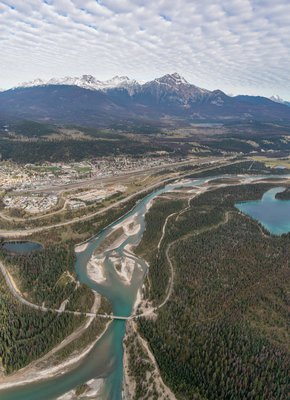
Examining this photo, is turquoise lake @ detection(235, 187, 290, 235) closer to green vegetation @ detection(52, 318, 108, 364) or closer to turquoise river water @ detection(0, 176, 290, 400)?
turquoise river water @ detection(0, 176, 290, 400)

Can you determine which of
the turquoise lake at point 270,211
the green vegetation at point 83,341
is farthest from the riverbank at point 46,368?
the turquoise lake at point 270,211

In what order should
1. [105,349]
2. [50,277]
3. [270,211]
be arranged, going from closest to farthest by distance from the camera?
[105,349] < [50,277] < [270,211]

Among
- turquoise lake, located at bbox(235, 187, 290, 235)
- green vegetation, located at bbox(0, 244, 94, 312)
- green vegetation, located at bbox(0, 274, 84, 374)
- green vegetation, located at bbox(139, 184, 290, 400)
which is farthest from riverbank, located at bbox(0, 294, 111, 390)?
turquoise lake, located at bbox(235, 187, 290, 235)

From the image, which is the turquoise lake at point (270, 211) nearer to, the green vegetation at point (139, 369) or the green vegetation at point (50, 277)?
the green vegetation at point (50, 277)

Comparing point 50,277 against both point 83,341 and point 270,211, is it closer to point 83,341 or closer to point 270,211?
point 83,341

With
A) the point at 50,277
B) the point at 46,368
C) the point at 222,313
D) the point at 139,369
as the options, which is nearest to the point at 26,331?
the point at 46,368
